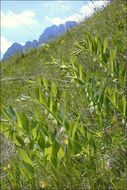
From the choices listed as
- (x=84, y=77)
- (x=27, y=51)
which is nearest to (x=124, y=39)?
(x=84, y=77)

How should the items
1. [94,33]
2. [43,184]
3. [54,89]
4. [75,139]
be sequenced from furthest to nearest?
[94,33] < [54,89] < [43,184] < [75,139]

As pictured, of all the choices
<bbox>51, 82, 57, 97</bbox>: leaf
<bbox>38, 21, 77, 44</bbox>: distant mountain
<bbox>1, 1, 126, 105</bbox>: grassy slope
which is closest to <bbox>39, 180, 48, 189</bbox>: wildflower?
<bbox>51, 82, 57, 97</bbox>: leaf

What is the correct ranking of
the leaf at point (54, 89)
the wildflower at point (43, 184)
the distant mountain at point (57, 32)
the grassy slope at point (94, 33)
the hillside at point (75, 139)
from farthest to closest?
the distant mountain at point (57, 32), the grassy slope at point (94, 33), the leaf at point (54, 89), the wildflower at point (43, 184), the hillside at point (75, 139)

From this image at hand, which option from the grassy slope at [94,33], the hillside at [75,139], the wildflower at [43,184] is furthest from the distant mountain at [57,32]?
the wildflower at [43,184]

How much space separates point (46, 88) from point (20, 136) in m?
0.53

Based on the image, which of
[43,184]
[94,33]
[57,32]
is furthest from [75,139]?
[57,32]

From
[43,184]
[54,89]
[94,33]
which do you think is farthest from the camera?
[94,33]

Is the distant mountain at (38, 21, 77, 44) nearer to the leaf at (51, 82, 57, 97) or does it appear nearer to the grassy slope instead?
the grassy slope

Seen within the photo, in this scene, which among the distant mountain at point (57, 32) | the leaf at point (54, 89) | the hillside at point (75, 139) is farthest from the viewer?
the distant mountain at point (57, 32)

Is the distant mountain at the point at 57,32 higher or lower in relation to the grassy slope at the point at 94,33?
higher

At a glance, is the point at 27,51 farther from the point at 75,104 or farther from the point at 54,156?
the point at 54,156

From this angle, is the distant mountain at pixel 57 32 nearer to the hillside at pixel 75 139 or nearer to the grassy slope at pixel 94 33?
the grassy slope at pixel 94 33

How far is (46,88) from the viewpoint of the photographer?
8.62ft

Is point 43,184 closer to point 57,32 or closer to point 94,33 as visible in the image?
point 94,33
